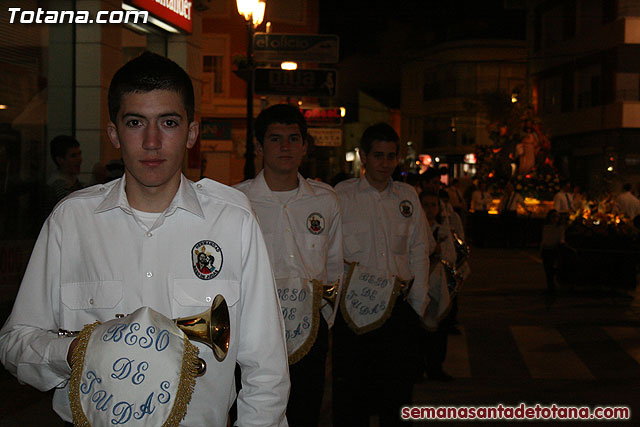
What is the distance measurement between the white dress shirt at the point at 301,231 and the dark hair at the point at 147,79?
2473 millimetres

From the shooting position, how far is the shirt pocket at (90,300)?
2.74 meters

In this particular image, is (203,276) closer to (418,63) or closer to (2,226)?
(2,226)

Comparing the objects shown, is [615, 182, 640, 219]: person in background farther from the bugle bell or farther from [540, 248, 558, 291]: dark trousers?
the bugle bell

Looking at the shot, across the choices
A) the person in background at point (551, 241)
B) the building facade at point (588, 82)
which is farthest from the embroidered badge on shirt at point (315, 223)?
the building facade at point (588, 82)

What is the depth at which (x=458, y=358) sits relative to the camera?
9555 mm

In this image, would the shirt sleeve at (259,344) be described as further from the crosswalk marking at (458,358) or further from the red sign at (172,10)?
the red sign at (172,10)

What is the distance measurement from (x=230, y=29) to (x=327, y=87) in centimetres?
2048

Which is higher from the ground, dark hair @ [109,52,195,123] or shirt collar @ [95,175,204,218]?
dark hair @ [109,52,195,123]

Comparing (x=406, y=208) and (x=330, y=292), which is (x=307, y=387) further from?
(x=406, y=208)

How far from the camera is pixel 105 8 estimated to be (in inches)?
454

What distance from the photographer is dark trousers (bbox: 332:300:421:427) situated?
6.04 m

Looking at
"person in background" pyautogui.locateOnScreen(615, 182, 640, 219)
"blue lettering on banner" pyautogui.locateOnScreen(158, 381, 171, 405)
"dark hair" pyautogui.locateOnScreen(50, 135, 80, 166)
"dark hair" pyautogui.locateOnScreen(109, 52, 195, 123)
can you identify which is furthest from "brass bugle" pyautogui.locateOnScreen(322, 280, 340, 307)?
"person in background" pyautogui.locateOnScreen(615, 182, 640, 219)

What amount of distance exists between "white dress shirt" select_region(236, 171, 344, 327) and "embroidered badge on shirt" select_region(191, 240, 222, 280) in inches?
94.8

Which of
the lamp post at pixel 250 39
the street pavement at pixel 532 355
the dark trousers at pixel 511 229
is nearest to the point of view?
the street pavement at pixel 532 355
